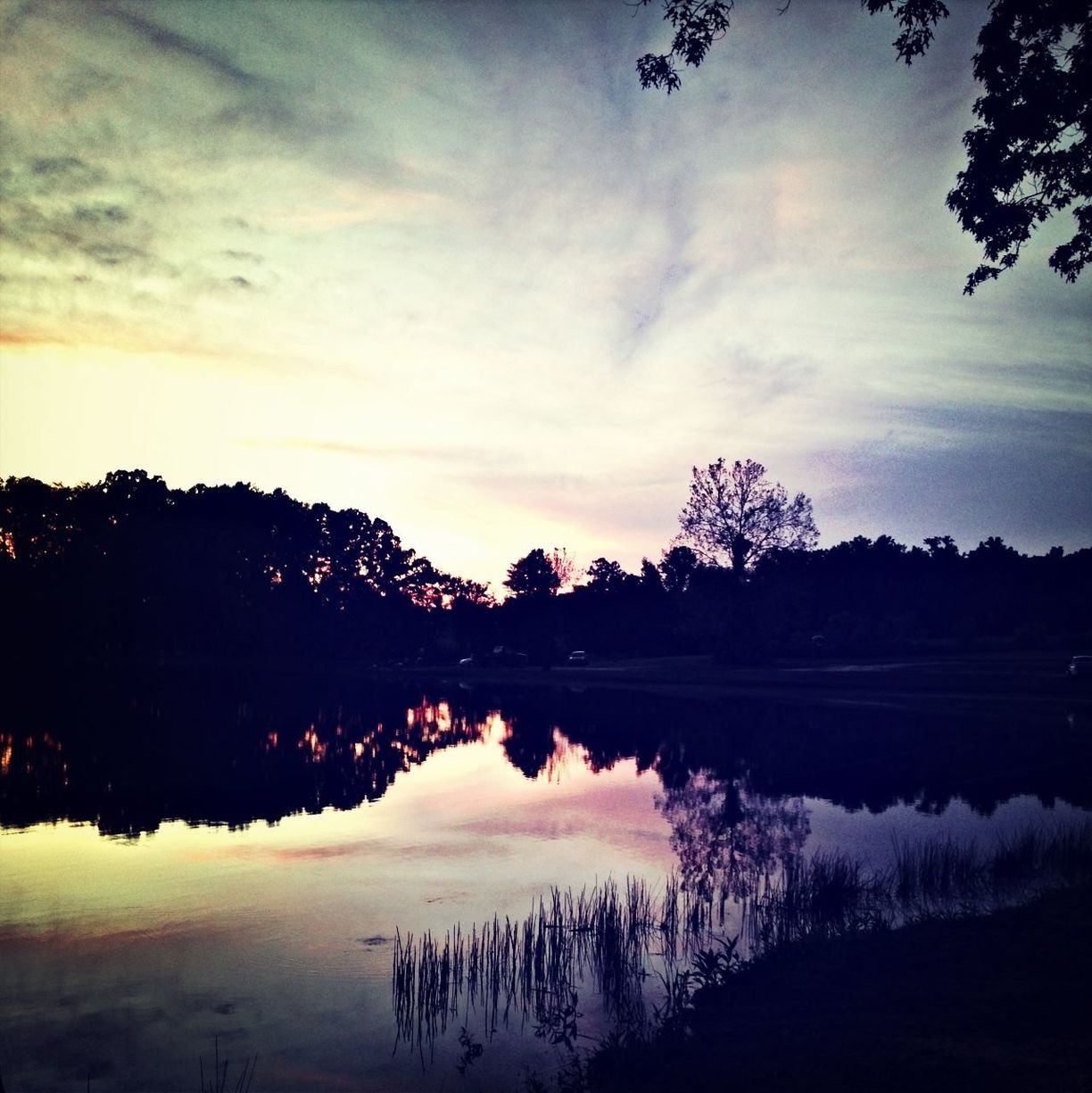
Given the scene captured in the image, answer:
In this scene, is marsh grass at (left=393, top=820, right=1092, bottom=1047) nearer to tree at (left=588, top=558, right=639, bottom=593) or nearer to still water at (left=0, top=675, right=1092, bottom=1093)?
still water at (left=0, top=675, right=1092, bottom=1093)

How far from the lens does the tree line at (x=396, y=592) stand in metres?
95.9

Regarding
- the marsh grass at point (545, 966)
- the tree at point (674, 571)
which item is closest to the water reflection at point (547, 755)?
the marsh grass at point (545, 966)

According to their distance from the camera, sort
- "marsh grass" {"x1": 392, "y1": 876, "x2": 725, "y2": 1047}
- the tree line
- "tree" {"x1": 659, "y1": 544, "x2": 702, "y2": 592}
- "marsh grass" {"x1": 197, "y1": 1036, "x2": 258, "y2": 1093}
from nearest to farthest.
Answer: "marsh grass" {"x1": 197, "y1": 1036, "x2": 258, "y2": 1093}, "marsh grass" {"x1": 392, "y1": 876, "x2": 725, "y2": 1047}, the tree line, "tree" {"x1": 659, "y1": 544, "x2": 702, "y2": 592}

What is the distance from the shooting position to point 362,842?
26.7 m

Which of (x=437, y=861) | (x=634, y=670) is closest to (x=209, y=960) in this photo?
(x=437, y=861)

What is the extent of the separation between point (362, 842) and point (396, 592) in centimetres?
15337

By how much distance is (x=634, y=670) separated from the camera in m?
103

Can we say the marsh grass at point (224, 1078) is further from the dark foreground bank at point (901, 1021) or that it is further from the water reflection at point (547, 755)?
the water reflection at point (547, 755)

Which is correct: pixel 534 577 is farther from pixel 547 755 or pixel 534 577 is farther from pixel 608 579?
pixel 547 755

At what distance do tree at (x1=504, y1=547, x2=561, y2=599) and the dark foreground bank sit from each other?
547 ft

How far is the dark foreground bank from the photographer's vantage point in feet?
32.7

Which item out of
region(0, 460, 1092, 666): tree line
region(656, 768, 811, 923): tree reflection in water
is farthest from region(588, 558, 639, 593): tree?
region(656, 768, 811, 923): tree reflection in water

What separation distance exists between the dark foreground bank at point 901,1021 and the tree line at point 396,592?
78727 millimetres

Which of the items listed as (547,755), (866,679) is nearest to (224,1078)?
(547,755)
